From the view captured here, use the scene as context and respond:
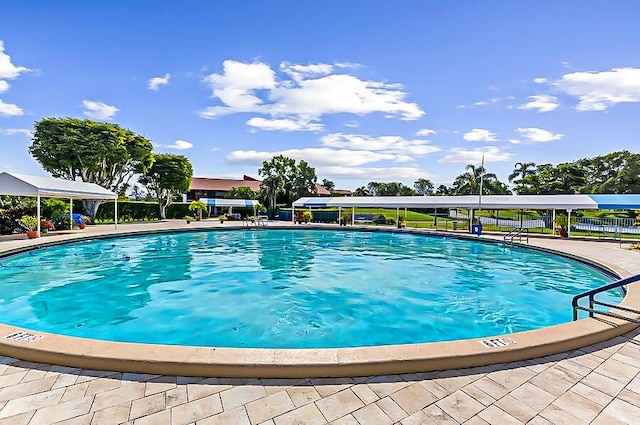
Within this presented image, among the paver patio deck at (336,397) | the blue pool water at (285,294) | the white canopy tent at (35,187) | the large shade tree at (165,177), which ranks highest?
the large shade tree at (165,177)

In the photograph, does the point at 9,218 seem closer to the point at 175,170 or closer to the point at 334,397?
the point at 175,170

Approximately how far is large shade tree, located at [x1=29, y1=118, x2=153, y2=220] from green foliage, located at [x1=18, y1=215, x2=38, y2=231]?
8924 mm

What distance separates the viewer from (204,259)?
1212 centimetres

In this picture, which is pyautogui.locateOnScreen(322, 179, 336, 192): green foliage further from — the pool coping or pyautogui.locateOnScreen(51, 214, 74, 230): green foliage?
the pool coping

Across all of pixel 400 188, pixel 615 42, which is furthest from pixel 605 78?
pixel 400 188

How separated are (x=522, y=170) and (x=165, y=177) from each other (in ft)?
126

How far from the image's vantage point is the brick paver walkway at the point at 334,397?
2328mm

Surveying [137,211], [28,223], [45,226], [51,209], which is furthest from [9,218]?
[137,211]

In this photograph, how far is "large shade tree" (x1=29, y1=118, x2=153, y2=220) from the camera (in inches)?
920

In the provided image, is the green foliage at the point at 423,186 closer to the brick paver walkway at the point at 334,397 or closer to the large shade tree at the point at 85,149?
the large shade tree at the point at 85,149

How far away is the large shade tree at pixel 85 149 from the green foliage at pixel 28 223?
892 centimetres

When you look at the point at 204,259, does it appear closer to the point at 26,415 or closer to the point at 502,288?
the point at 502,288

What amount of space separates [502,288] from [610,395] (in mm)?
6468

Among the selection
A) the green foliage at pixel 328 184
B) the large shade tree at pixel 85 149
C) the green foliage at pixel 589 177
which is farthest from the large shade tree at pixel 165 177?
the green foliage at pixel 589 177
